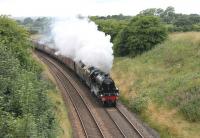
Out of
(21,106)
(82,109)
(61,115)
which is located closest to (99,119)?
(61,115)

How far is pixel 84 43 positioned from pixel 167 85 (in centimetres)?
1100

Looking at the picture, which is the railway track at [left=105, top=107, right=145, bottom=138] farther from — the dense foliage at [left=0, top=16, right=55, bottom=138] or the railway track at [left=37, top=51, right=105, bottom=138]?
the dense foliage at [left=0, top=16, right=55, bottom=138]

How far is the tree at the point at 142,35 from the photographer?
6084 cm

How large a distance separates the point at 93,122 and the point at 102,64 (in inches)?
349

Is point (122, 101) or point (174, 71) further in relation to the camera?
point (174, 71)

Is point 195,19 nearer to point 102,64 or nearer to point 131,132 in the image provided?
point 102,64

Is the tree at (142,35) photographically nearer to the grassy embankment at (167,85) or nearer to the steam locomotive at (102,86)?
the grassy embankment at (167,85)

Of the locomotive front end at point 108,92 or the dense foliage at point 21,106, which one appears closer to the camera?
the dense foliage at point 21,106

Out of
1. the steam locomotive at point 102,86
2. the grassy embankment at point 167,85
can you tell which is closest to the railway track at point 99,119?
the steam locomotive at point 102,86

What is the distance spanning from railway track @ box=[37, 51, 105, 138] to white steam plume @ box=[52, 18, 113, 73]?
312 cm

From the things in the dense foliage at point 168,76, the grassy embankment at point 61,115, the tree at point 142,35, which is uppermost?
the tree at point 142,35

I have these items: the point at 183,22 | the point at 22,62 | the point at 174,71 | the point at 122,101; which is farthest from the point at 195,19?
the point at 22,62

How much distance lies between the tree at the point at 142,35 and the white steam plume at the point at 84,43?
10836 millimetres

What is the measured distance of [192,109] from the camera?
31.9m
